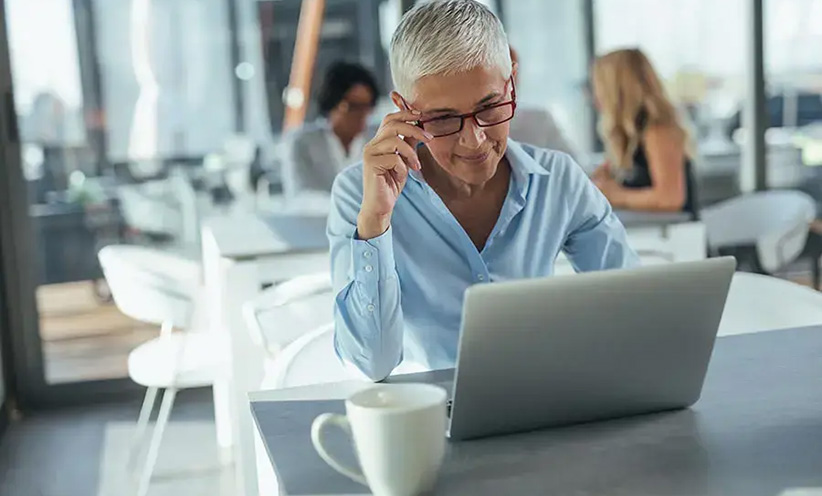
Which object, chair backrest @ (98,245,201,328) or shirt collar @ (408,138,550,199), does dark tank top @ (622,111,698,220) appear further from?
shirt collar @ (408,138,550,199)

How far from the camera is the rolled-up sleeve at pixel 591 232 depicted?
1.75 meters

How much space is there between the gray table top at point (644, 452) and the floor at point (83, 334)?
314cm

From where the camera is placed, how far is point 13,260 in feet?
13.1

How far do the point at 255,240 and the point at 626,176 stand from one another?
1.47 meters

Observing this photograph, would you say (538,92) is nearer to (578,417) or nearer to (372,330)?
(372,330)

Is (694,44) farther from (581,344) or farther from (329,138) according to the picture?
(581,344)

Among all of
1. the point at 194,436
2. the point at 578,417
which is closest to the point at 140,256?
the point at 194,436

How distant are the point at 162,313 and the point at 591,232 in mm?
1634

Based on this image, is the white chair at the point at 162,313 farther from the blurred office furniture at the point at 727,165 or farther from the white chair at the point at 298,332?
the blurred office furniture at the point at 727,165

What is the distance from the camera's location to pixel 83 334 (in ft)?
13.8

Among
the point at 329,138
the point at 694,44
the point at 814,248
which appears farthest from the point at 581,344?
the point at 694,44

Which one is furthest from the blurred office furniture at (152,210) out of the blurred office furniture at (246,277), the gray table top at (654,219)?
the gray table top at (654,219)

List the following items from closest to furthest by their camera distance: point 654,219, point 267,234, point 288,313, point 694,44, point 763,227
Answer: point 288,313 → point 654,219 → point 267,234 → point 763,227 → point 694,44

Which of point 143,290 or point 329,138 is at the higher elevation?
point 329,138
